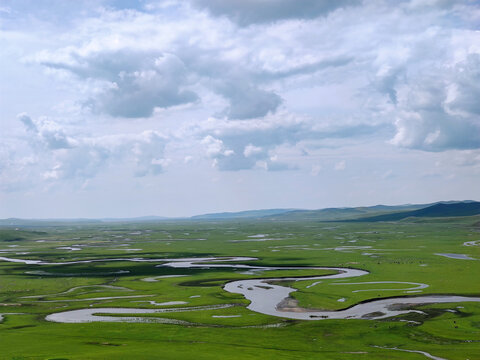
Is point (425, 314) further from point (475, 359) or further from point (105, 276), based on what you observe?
point (105, 276)

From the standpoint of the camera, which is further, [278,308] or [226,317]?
[278,308]

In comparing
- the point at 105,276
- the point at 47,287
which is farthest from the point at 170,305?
the point at 105,276

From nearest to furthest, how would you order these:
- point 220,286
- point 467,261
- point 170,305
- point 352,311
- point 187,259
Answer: point 352,311, point 170,305, point 220,286, point 467,261, point 187,259

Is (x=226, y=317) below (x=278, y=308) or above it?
above

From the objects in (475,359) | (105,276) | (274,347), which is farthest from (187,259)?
(475,359)

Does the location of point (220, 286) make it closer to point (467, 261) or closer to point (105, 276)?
point (105, 276)

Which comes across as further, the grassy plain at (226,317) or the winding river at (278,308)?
the winding river at (278,308)

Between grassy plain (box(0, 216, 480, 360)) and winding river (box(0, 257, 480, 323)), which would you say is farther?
winding river (box(0, 257, 480, 323))

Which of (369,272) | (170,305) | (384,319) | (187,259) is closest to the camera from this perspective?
(384,319)

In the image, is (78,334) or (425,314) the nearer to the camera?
(78,334)
